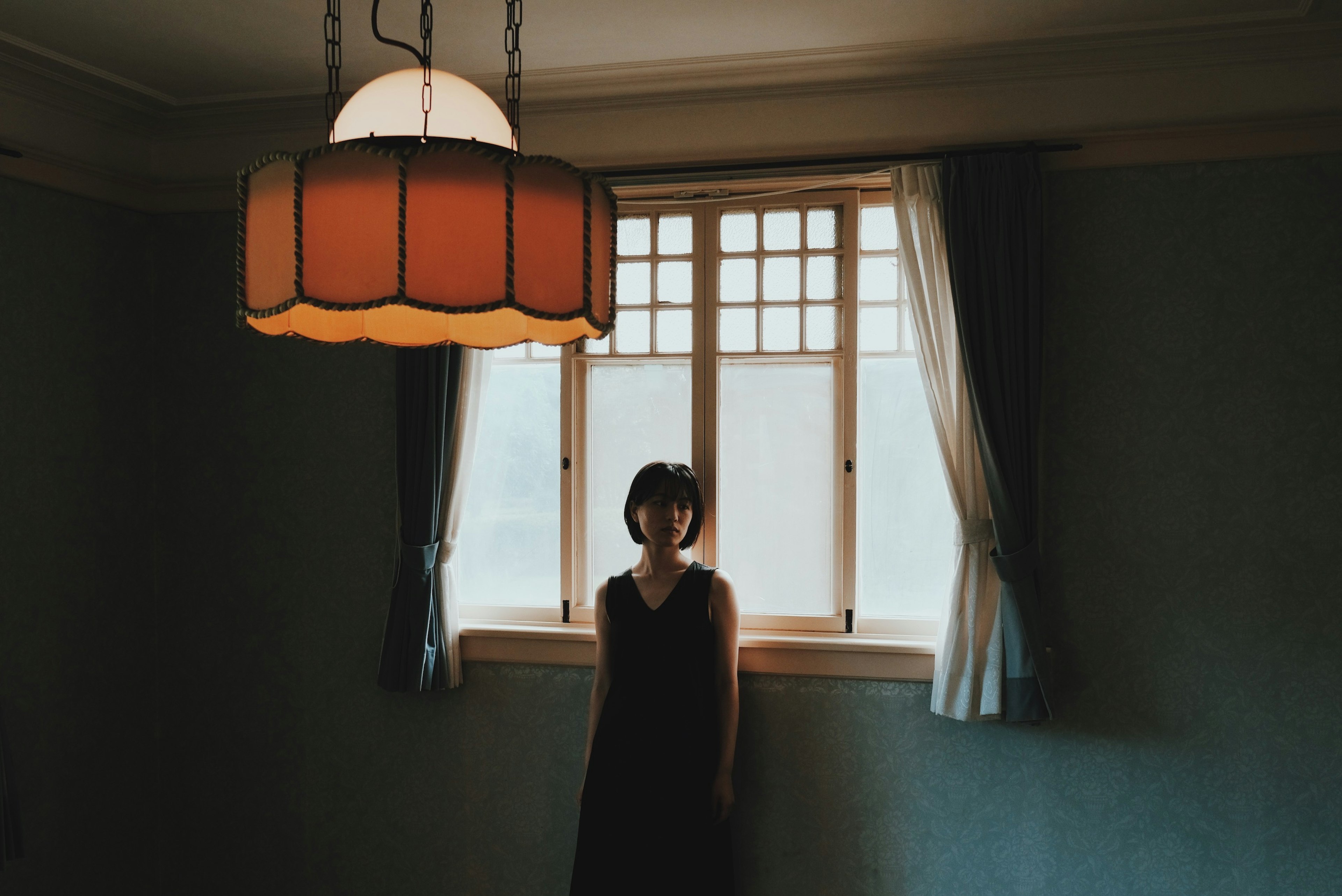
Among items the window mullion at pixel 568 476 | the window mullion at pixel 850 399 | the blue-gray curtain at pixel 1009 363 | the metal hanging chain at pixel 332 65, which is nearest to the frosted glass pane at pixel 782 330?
the window mullion at pixel 850 399

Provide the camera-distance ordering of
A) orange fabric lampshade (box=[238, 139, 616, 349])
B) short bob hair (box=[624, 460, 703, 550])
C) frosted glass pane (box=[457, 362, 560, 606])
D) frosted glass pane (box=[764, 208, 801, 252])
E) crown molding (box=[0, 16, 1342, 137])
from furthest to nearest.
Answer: frosted glass pane (box=[457, 362, 560, 606])
frosted glass pane (box=[764, 208, 801, 252])
short bob hair (box=[624, 460, 703, 550])
crown molding (box=[0, 16, 1342, 137])
orange fabric lampshade (box=[238, 139, 616, 349])

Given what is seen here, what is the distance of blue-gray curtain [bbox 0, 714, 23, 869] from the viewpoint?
8.98ft

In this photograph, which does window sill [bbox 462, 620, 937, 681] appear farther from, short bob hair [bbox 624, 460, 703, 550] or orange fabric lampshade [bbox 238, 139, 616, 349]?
orange fabric lampshade [bbox 238, 139, 616, 349]

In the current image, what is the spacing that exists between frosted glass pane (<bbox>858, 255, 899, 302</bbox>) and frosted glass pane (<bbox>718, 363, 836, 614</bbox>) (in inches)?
10.4

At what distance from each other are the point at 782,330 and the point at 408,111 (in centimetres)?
177

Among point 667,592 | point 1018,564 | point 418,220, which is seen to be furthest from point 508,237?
point 1018,564

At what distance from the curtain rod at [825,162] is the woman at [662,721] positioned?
968 millimetres

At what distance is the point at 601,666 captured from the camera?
9.11ft

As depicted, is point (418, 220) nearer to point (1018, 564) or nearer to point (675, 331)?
point (675, 331)

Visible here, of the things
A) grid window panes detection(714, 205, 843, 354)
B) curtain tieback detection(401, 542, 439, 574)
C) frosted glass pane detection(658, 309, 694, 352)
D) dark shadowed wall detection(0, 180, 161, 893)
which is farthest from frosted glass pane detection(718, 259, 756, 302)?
dark shadowed wall detection(0, 180, 161, 893)

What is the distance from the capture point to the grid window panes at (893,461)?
9.55ft

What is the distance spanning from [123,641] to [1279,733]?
12.4ft

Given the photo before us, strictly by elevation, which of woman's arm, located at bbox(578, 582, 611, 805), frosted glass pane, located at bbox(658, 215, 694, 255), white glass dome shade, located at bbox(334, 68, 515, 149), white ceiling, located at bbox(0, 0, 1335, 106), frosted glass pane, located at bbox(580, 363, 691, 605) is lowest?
woman's arm, located at bbox(578, 582, 611, 805)

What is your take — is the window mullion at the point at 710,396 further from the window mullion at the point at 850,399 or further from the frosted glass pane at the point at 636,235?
the window mullion at the point at 850,399
